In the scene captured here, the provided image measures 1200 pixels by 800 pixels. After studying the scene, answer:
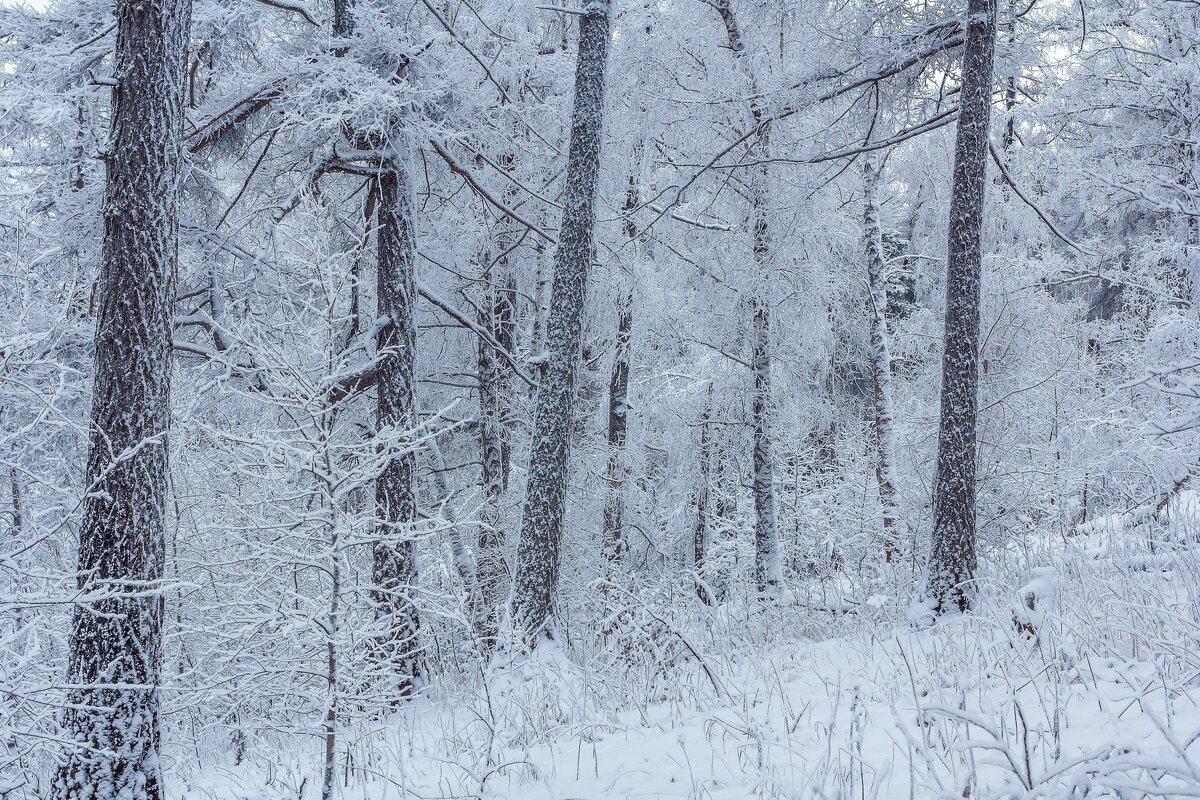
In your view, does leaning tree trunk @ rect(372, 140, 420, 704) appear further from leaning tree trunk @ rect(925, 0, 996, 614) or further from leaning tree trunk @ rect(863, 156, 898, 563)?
leaning tree trunk @ rect(863, 156, 898, 563)

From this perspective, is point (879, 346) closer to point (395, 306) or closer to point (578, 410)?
point (578, 410)

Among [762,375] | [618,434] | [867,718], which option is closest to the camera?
[867,718]

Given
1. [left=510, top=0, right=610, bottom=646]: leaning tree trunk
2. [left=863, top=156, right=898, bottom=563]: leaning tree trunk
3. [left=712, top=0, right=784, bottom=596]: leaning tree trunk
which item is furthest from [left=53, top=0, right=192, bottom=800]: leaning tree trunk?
[left=863, top=156, right=898, bottom=563]: leaning tree trunk

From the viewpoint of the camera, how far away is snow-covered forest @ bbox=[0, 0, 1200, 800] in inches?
167

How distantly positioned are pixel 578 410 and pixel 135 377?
1076 cm

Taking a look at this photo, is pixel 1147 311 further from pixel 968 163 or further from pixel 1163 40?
pixel 968 163

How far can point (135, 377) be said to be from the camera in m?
5.10

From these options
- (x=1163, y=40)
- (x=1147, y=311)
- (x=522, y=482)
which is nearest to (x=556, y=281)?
(x=522, y=482)

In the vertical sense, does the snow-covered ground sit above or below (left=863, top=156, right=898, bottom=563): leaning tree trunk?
below

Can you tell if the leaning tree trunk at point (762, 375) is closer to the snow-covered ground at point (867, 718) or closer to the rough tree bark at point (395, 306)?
the snow-covered ground at point (867, 718)

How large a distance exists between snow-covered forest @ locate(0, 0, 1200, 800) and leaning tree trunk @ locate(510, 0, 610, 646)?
5 cm

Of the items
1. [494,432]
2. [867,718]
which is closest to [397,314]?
[494,432]

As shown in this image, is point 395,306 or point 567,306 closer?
point 567,306

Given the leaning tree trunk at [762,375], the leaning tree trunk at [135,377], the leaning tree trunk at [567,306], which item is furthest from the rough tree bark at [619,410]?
the leaning tree trunk at [135,377]
